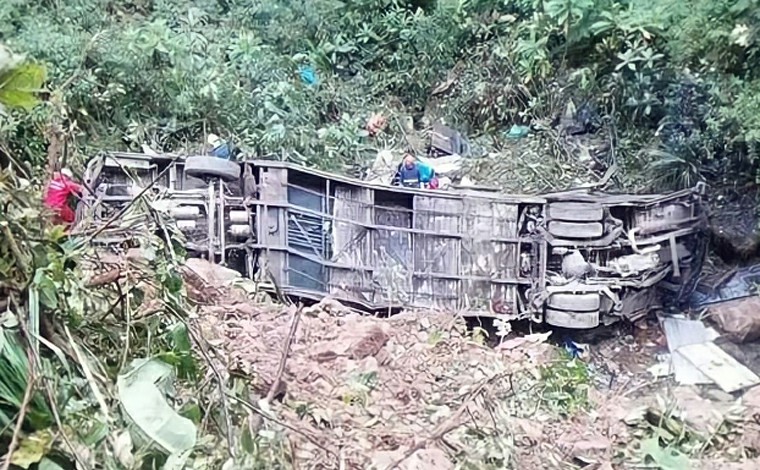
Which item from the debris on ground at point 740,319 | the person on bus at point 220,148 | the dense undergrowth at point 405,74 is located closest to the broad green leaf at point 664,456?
the debris on ground at point 740,319

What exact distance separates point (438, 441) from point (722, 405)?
1.14 meters

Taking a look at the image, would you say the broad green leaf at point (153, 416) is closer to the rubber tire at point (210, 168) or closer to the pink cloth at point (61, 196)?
the pink cloth at point (61, 196)

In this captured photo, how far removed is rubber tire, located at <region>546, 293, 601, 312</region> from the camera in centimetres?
470

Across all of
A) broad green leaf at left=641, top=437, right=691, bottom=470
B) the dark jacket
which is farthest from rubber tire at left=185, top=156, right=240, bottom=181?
broad green leaf at left=641, top=437, right=691, bottom=470

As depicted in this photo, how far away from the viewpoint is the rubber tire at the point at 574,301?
4.70 meters

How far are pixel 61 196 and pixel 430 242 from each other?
11.4 feet

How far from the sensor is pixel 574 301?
469 cm

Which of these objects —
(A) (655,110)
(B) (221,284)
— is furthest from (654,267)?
(B) (221,284)

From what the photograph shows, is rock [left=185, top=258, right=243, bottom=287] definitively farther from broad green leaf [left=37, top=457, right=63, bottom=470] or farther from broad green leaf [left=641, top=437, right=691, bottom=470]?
broad green leaf [left=37, top=457, right=63, bottom=470]

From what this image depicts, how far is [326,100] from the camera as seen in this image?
6.41 m

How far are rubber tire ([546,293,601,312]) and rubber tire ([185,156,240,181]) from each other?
1968mm

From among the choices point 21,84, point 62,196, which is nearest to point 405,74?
point 62,196

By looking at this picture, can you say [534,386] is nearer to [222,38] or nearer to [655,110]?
[655,110]

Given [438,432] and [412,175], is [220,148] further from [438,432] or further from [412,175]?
[438,432]
